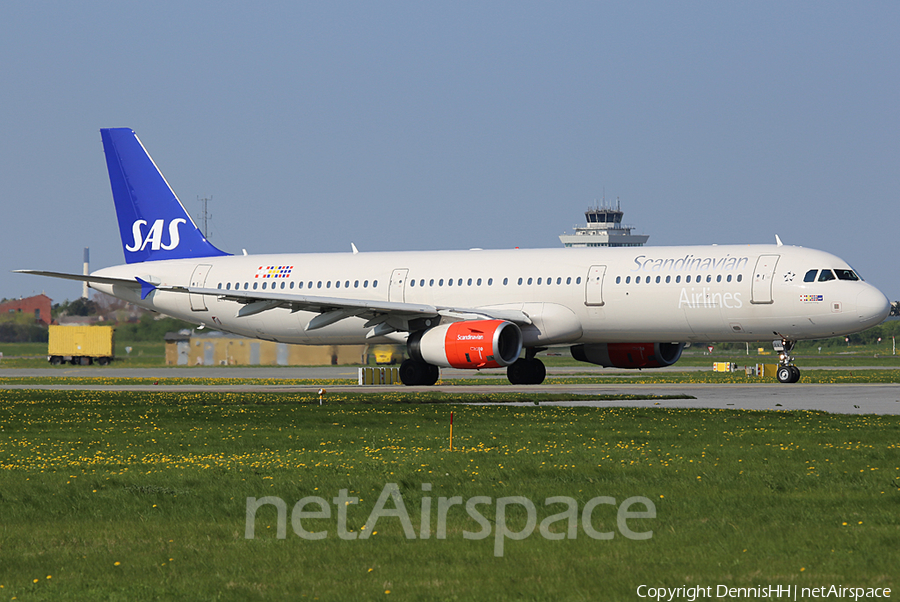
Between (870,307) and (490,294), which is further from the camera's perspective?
(490,294)

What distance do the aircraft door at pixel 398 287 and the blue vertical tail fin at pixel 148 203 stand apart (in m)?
8.66

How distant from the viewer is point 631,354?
120ft

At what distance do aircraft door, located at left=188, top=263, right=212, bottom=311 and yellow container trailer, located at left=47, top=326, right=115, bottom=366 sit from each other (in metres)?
34.3

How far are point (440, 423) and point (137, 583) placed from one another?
1244 centimetres

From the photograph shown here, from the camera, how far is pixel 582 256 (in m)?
34.9

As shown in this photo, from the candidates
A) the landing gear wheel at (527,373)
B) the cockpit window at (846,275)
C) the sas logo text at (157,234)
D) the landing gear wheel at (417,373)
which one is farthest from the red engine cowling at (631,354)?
the sas logo text at (157,234)

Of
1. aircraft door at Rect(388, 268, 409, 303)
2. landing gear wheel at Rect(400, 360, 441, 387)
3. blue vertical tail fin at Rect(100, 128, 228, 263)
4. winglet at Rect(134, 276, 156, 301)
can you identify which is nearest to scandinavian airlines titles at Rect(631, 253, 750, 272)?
landing gear wheel at Rect(400, 360, 441, 387)

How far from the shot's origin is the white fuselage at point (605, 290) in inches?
1250

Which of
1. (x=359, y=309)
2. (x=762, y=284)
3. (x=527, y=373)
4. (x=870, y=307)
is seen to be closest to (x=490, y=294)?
(x=527, y=373)

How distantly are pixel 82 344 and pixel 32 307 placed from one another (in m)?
4.54

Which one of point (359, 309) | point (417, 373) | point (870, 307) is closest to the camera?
point (870, 307)

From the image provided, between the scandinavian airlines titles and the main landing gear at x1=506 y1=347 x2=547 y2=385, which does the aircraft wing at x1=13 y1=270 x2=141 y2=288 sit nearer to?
the main landing gear at x1=506 y1=347 x2=547 y2=385

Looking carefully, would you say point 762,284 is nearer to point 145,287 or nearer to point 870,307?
point 870,307

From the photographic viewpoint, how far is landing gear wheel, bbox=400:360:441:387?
1410 inches
